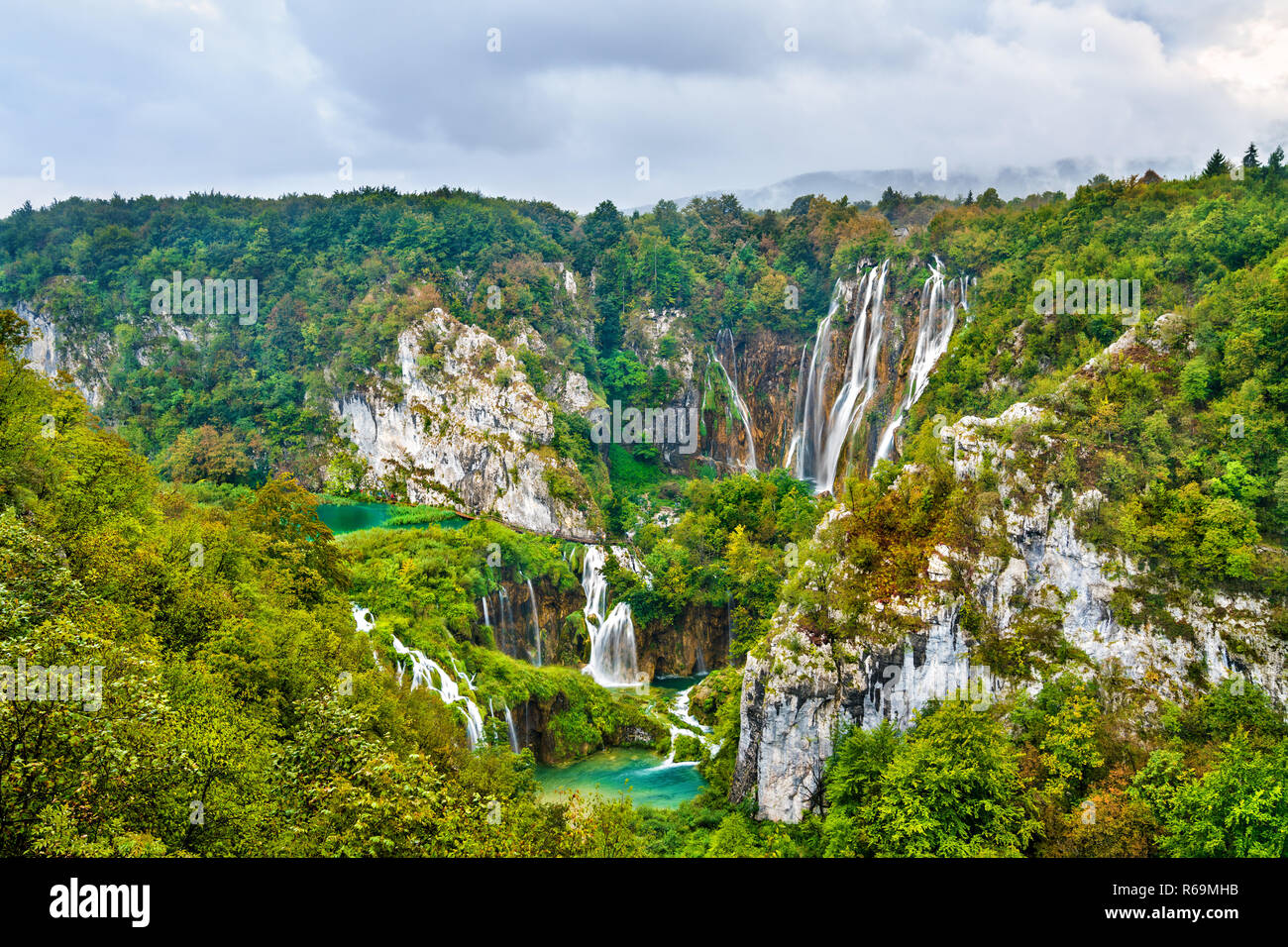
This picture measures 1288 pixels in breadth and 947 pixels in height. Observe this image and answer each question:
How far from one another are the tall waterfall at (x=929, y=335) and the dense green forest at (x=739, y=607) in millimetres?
1490

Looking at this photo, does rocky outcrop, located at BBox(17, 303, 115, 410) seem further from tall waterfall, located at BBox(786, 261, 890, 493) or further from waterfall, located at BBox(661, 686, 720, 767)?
waterfall, located at BBox(661, 686, 720, 767)

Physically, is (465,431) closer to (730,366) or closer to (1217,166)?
(730,366)

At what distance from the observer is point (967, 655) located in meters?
23.7

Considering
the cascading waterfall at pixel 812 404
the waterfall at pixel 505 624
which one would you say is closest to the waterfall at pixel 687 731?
the waterfall at pixel 505 624

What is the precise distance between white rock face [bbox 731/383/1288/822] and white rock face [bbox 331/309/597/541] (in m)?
29.3

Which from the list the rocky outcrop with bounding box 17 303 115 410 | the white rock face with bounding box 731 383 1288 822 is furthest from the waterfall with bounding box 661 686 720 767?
the rocky outcrop with bounding box 17 303 115 410

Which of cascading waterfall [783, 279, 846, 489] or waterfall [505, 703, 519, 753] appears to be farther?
cascading waterfall [783, 279, 846, 489]

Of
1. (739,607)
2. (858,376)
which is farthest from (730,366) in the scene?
(739,607)

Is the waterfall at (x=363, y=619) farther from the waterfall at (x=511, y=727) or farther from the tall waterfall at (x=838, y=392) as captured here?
the tall waterfall at (x=838, y=392)

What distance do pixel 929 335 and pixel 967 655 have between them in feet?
85.0

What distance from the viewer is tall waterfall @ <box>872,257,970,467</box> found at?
141 ft

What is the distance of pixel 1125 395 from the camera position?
86.8ft

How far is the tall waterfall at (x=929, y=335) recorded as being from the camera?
42.8 metres
